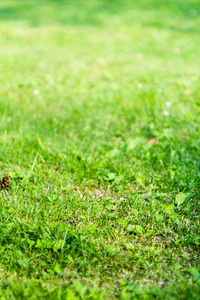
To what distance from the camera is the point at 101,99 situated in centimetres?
372

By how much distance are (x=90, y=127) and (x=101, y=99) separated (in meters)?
0.68

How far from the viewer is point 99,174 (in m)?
2.45

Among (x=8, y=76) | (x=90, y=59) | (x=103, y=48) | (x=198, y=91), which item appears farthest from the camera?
(x=103, y=48)

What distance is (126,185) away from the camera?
233 cm

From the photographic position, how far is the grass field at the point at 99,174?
5.38 feet

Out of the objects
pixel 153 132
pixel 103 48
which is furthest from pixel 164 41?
pixel 153 132

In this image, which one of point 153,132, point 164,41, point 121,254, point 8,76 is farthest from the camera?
point 164,41

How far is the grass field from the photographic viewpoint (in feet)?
5.38

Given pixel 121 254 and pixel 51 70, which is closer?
pixel 121 254

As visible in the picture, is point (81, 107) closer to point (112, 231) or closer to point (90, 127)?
point (90, 127)

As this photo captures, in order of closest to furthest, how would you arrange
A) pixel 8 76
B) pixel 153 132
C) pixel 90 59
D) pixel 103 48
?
pixel 153 132
pixel 8 76
pixel 90 59
pixel 103 48

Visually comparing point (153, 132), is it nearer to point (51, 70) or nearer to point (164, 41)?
point (51, 70)

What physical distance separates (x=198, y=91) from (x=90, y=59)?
2122 mm

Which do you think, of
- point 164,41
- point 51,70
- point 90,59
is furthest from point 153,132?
point 164,41
